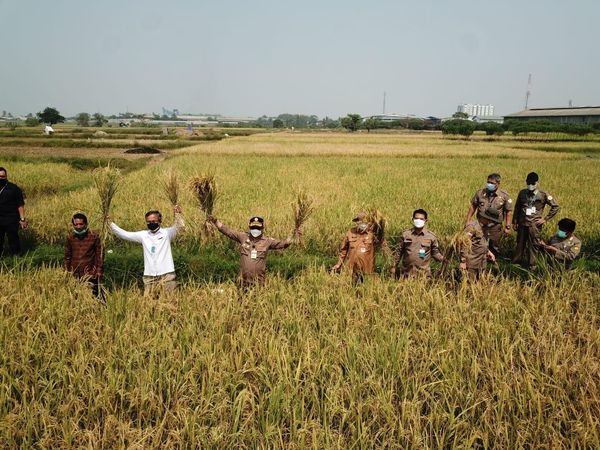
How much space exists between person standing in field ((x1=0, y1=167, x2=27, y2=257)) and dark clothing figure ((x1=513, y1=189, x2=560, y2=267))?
8.97m

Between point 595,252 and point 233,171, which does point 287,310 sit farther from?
point 233,171

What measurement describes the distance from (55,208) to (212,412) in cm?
836

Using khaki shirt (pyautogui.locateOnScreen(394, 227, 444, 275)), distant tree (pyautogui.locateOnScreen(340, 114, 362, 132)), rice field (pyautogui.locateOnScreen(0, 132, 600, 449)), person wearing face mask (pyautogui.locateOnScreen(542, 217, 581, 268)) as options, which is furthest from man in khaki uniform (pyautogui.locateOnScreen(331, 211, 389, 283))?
distant tree (pyautogui.locateOnScreen(340, 114, 362, 132))

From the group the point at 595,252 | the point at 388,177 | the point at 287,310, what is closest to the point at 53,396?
the point at 287,310

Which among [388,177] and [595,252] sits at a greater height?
[388,177]

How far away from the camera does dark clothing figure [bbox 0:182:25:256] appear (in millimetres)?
6930

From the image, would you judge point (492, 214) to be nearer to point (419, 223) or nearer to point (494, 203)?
point (494, 203)

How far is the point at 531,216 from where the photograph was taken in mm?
7172

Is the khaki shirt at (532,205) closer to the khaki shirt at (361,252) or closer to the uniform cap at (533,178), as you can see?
the uniform cap at (533,178)

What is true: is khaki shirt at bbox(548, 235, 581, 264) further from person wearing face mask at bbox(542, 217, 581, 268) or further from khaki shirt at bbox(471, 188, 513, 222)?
khaki shirt at bbox(471, 188, 513, 222)

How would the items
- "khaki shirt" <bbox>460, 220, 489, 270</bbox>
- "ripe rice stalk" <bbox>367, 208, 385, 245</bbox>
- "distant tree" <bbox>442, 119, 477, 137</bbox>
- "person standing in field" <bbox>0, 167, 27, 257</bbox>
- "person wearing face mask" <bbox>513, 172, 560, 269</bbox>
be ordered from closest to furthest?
"ripe rice stalk" <bbox>367, 208, 385, 245</bbox>
"khaki shirt" <bbox>460, 220, 489, 270</bbox>
"person standing in field" <bbox>0, 167, 27, 257</bbox>
"person wearing face mask" <bbox>513, 172, 560, 269</bbox>
"distant tree" <bbox>442, 119, 477, 137</bbox>

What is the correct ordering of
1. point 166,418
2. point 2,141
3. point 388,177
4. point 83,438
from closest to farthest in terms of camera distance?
point 83,438 < point 166,418 < point 388,177 < point 2,141

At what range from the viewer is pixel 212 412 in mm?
2631

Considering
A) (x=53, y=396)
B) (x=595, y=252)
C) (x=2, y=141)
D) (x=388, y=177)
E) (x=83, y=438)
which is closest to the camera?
(x=83, y=438)
